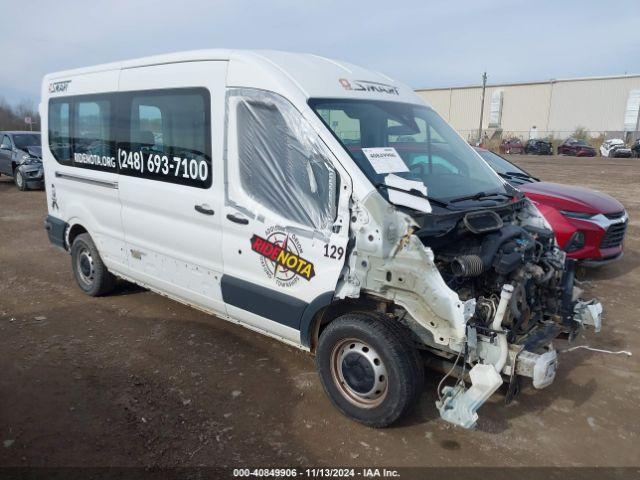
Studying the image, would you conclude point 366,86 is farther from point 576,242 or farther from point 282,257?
point 576,242

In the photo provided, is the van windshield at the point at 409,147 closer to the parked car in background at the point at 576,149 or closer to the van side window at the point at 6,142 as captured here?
the van side window at the point at 6,142

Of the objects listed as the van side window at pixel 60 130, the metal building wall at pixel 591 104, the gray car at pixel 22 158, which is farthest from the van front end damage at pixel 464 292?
the metal building wall at pixel 591 104

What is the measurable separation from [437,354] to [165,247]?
2533mm

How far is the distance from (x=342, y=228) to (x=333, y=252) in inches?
6.7

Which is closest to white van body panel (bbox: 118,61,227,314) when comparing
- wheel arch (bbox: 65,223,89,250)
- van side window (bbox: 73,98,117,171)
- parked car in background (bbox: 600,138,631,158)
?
van side window (bbox: 73,98,117,171)

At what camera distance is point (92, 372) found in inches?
162

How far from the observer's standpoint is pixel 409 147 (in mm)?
4039

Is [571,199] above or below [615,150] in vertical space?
below

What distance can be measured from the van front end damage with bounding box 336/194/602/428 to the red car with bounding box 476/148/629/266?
2600 mm

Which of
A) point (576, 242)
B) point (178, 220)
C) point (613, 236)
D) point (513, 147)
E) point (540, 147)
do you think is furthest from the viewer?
point (513, 147)

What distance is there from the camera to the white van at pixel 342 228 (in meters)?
3.11

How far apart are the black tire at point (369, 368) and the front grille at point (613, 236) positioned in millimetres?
4136

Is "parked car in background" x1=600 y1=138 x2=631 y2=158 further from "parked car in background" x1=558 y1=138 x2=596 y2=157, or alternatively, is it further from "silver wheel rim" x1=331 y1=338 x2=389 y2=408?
"silver wheel rim" x1=331 y1=338 x2=389 y2=408

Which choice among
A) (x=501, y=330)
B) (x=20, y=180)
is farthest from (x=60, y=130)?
(x=20, y=180)
